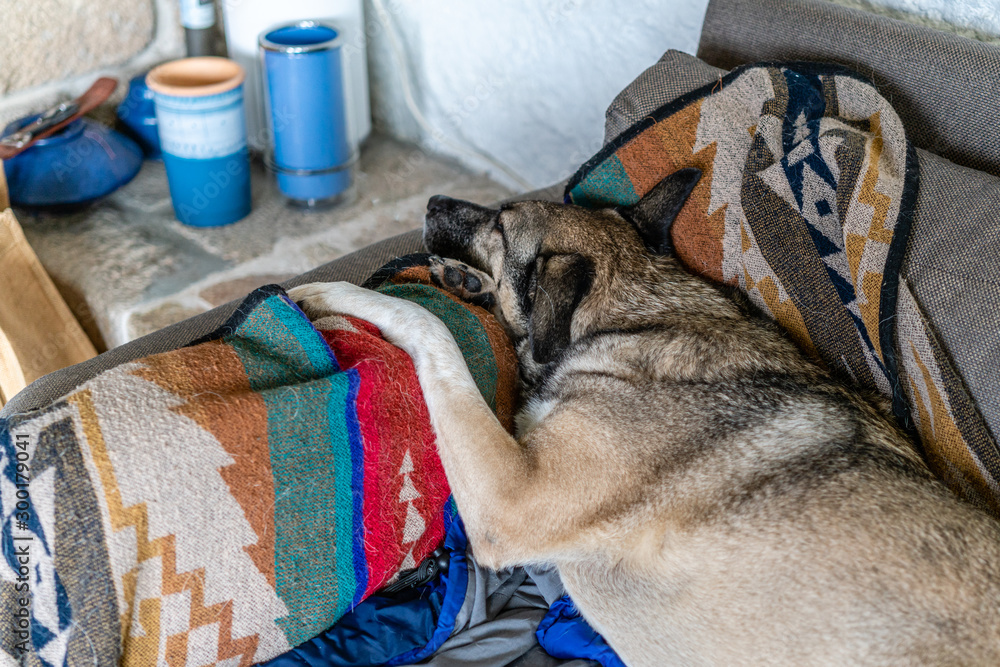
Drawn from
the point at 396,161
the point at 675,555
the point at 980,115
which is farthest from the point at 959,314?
the point at 396,161

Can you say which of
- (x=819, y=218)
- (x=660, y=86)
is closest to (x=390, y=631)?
(x=819, y=218)

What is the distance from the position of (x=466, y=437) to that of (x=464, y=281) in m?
0.52

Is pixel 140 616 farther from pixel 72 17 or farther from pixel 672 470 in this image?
pixel 72 17

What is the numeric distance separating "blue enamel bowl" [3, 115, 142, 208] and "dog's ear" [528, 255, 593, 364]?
224cm

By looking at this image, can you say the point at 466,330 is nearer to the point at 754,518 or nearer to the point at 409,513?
the point at 409,513

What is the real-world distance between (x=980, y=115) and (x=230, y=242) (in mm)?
2647

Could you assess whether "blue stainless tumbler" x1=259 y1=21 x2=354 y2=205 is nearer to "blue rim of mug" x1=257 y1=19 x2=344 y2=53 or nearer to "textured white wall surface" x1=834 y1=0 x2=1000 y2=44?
"blue rim of mug" x1=257 y1=19 x2=344 y2=53

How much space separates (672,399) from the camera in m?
1.52

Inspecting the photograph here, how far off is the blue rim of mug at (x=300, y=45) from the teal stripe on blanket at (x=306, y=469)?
187 cm

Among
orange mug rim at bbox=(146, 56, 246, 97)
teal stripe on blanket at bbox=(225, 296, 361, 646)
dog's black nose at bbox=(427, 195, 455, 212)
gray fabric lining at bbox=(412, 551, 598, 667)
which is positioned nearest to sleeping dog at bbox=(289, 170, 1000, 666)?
gray fabric lining at bbox=(412, 551, 598, 667)

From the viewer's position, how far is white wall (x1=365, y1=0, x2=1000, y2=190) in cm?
287

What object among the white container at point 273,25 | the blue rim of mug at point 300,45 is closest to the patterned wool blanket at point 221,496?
the blue rim of mug at point 300,45

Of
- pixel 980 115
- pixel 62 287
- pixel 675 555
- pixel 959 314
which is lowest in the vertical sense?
pixel 62 287

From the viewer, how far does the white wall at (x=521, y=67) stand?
2873 millimetres
